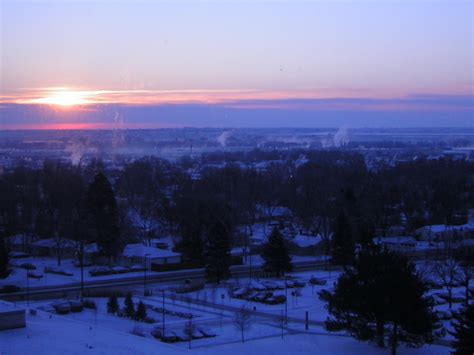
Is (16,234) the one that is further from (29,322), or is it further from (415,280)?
(415,280)

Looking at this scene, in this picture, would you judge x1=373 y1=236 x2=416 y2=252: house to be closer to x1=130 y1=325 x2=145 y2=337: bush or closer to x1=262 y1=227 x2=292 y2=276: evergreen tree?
x1=262 y1=227 x2=292 y2=276: evergreen tree

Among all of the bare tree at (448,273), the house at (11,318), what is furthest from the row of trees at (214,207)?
the house at (11,318)

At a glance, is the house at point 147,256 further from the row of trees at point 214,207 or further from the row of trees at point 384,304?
the row of trees at point 384,304

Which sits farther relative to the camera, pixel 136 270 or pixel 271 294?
pixel 136 270

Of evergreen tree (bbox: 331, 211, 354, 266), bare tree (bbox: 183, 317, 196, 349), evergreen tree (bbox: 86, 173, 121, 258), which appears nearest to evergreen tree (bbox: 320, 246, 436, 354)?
bare tree (bbox: 183, 317, 196, 349)

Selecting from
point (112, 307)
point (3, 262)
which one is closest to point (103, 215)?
point (3, 262)

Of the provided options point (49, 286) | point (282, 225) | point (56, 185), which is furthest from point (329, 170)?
point (49, 286)
